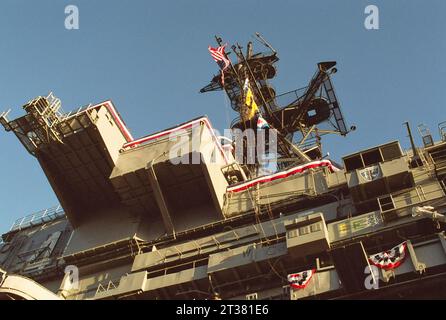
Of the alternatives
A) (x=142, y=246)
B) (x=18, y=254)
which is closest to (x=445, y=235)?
(x=142, y=246)

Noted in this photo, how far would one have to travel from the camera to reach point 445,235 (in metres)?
17.1

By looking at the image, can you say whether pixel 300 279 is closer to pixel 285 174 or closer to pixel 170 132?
pixel 285 174

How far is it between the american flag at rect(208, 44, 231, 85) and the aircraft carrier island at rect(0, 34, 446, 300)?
252 inches

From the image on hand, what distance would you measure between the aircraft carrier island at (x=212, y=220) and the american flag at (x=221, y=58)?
21.0ft

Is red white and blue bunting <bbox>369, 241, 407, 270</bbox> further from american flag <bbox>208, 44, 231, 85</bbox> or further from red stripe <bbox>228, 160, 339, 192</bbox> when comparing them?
american flag <bbox>208, 44, 231, 85</bbox>

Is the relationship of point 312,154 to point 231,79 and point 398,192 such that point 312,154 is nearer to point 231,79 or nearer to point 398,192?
point 231,79

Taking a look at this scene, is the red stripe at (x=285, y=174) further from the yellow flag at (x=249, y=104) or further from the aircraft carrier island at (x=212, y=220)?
the yellow flag at (x=249, y=104)

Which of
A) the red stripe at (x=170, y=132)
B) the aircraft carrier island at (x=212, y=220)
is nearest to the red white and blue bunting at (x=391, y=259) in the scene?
the aircraft carrier island at (x=212, y=220)

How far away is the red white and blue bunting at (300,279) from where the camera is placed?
17.4 m

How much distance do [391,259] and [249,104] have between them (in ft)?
67.8

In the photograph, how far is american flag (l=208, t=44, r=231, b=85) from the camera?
35469 millimetres

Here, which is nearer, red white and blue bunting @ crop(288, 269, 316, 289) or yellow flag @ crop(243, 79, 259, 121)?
red white and blue bunting @ crop(288, 269, 316, 289)

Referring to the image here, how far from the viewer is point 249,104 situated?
117 ft

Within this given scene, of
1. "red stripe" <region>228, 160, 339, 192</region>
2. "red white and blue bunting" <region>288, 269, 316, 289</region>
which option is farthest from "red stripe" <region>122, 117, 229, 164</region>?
"red white and blue bunting" <region>288, 269, 316, 289</region>
